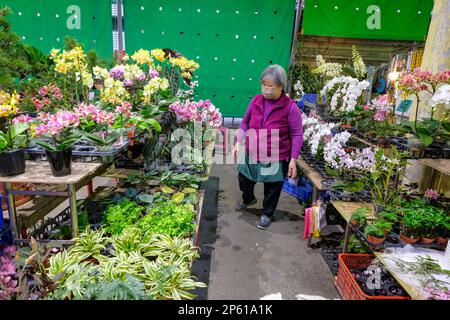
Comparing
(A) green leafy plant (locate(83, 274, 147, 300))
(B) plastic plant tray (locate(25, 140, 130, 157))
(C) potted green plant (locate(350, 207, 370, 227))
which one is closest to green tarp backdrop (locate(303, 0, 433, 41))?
(C) potted green plant (locate(350, 207, 370, 227))

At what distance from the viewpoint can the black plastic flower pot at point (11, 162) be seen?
1.55 meters

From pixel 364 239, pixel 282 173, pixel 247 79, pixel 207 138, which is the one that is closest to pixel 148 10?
pixel 247 79

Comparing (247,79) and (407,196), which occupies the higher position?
(247,79)

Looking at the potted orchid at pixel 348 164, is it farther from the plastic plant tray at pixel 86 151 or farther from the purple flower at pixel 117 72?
the purple flower at pixel 117 72

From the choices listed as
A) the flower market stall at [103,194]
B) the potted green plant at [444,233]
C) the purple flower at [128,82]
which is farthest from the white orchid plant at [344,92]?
the purple flower at [128,82]

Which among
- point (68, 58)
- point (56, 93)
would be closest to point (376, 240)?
point (68, 58)

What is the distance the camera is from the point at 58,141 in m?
1.63

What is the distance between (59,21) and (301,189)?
5444 mm

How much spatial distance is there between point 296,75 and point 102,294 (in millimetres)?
5373

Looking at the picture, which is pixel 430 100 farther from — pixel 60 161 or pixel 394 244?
pixel 60 161

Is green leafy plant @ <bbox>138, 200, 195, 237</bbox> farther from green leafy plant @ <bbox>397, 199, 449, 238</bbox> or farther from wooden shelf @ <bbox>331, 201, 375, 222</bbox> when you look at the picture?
green leafy plant @ <bbox>397, 199, 449, 238</bbox>

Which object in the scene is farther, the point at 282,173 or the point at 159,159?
the point at 282,173

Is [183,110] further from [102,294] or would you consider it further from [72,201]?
Result: [102,294]

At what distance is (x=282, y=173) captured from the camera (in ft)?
9.60
